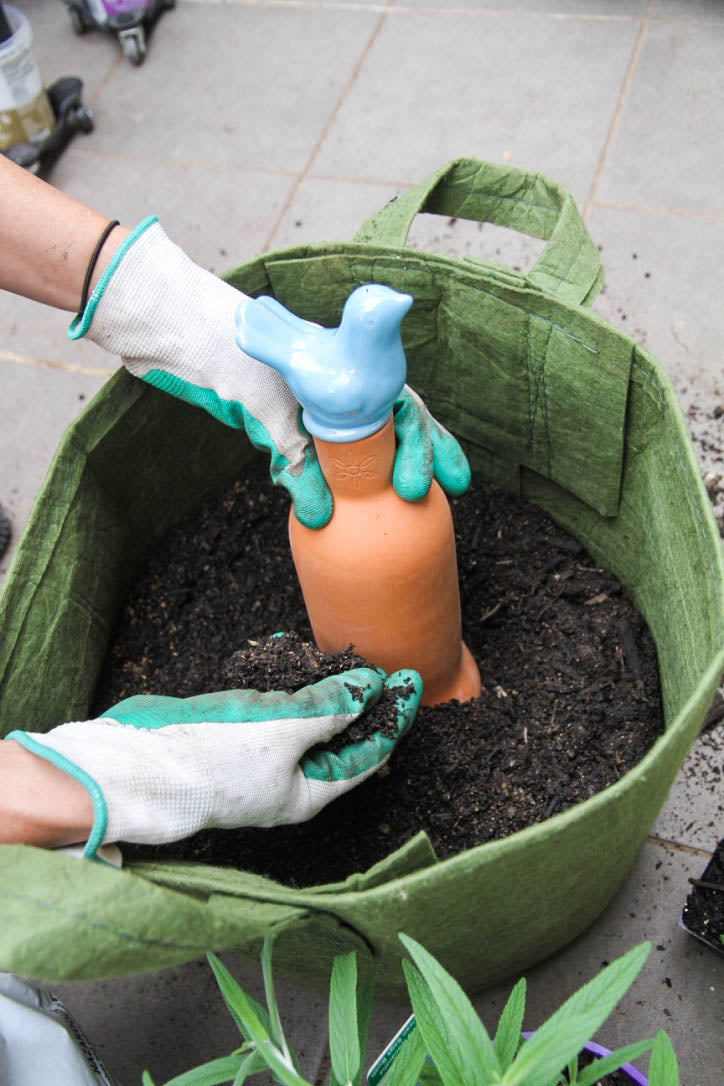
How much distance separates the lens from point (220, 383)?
3.07ft

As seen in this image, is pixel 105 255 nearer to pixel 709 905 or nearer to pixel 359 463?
pixel 359 463

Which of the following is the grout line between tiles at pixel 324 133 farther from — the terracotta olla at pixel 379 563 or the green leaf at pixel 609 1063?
the green leaf at pixel 609 1063

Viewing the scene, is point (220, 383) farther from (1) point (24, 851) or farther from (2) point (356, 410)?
(1) point (24, 851)

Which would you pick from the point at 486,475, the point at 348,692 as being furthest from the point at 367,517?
the point at 486,475

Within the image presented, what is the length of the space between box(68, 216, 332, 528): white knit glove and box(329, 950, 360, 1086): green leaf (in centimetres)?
39

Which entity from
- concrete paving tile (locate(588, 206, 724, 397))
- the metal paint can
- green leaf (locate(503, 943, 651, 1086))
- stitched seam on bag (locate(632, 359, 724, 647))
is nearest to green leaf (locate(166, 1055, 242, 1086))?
green leaf (locate(503, 943, 651, 1086))

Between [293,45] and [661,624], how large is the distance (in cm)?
158

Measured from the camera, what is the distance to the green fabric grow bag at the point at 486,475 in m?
0.60

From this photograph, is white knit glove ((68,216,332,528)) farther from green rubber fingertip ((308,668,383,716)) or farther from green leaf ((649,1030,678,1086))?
green leaf ((649,1030,678,1086))

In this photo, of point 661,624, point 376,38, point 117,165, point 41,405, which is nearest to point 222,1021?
point 661,624

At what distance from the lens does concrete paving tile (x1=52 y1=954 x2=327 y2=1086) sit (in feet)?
3.33

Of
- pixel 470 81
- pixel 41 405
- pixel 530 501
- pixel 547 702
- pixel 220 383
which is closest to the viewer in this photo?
pixel 220 383

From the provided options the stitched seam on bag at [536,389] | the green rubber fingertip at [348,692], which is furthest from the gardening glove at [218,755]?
the stitched seam on bag at [536,389]

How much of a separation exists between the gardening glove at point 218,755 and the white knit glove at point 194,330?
6.8 inches
